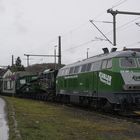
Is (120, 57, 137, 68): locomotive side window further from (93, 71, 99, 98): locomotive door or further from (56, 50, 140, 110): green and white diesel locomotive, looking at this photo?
(93, 71, 99, 98): locomotive door

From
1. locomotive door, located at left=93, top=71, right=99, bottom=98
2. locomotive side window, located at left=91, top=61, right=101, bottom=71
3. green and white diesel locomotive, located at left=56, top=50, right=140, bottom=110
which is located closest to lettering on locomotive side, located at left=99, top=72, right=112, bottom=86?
green and white diesel locomotive, located at left=56, top=50, right=140, bottom=110

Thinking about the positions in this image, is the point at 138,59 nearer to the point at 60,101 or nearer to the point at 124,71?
the point at 124,71

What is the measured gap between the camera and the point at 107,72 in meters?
24.6

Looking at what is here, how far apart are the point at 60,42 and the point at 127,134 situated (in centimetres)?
4591

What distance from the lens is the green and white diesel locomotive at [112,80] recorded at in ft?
77.4

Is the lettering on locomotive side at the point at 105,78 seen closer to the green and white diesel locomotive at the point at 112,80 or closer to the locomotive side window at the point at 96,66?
the green and white diesel locomotive at the point at 112,80

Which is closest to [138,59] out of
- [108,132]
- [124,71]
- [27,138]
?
[124,71]

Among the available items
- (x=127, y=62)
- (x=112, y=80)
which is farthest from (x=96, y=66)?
(x=112, y=80)

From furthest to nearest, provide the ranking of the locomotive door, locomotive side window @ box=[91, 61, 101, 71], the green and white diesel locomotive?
locomotive side window @ box=[91, 61, 101, 71] < the locomotive door < the green and white diesel locomotive

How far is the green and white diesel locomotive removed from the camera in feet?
77.4

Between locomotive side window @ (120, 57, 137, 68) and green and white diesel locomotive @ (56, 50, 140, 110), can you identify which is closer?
green and white diesel locomotive @ (56, 50, 140, 110)

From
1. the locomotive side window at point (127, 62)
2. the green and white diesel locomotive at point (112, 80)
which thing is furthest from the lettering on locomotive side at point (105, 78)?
the locomotive side window at point (127, 62)

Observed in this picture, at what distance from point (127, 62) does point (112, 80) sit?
1.38 meters

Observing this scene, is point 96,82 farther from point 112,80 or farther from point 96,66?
point 112,80
